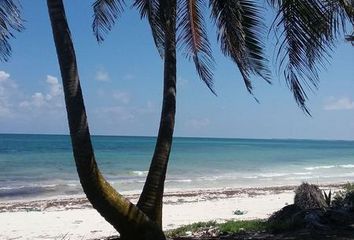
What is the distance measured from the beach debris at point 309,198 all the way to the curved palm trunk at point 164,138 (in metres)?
4.55

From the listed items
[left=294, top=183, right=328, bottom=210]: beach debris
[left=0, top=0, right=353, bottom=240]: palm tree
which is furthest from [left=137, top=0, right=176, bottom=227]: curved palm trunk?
[left=294, top=183, right=328, bottom=210]: beach debris

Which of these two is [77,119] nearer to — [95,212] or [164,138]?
[164,138]

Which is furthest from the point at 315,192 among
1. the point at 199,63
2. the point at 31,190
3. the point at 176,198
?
the point at 31,190

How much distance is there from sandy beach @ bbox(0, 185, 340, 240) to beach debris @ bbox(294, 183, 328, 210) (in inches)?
119

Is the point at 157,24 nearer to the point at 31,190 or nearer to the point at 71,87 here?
the point at 71,87

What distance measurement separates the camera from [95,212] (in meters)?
15.3

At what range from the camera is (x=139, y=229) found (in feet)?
19.0

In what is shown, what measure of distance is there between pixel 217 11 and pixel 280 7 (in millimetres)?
1622

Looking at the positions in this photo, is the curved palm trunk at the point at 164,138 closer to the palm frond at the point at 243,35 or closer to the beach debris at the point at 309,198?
the palm frond at the point at 243,35

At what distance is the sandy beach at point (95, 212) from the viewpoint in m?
12.2

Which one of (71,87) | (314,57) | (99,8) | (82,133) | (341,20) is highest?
(99,8)

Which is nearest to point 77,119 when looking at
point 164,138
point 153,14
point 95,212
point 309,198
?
point 164,138

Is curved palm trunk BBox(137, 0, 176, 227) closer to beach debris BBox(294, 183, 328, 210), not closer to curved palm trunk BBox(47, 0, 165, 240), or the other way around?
curved palm trunk BBox(47, 0, 165, 240)

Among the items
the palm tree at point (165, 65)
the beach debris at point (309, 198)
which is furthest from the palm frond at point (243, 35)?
the beach debris at point (309, 198)
